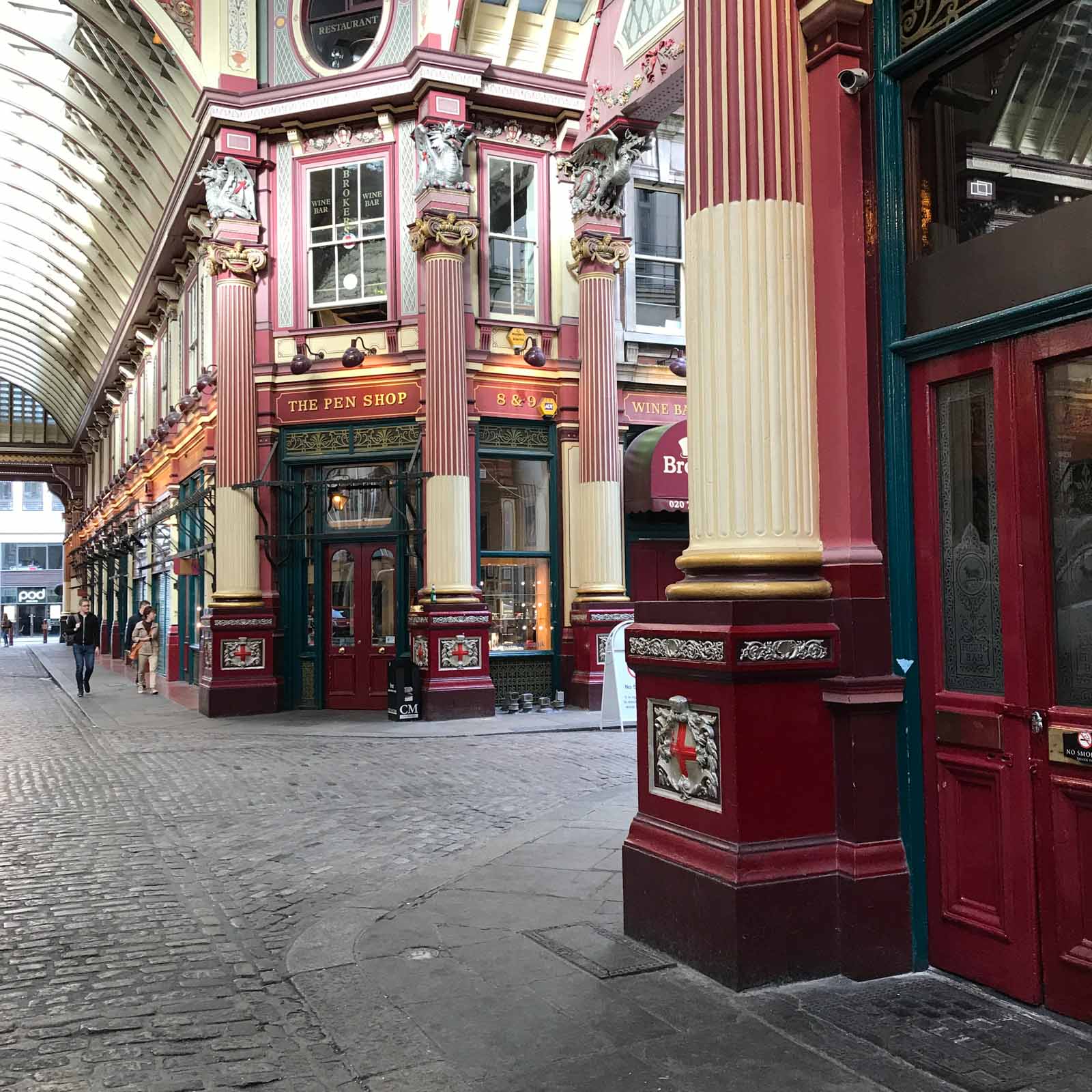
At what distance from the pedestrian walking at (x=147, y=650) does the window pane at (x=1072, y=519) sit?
19748 mm

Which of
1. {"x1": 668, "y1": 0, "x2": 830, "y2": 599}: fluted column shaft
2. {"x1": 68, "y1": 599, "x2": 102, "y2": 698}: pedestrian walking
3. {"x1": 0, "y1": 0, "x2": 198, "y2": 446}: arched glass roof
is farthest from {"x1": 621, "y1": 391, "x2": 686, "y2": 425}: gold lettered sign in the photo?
{"x1": 668, "y1": 0, "x2": 830, "y2": 599}: fluted column shaft

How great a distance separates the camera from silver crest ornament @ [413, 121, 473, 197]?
16344 mm

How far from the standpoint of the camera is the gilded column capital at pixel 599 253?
1703cm

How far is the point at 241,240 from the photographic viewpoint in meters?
17.5

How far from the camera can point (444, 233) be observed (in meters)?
16.1

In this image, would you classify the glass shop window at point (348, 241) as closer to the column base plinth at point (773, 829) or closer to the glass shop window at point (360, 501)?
the glass shop window at point (360, 501)

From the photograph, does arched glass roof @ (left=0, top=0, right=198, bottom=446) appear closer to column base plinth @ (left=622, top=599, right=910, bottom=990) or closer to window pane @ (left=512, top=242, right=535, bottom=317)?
window pane @ (left=512, top=242, right=535, bottom=317)

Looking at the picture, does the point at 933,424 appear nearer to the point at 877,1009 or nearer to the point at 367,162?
the point at 877,1009

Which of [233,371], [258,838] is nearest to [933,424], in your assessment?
[258,838]

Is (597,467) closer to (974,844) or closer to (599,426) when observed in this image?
(599,426)

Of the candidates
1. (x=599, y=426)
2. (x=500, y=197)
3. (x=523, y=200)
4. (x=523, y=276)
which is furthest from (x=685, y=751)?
(x=523, y=200)

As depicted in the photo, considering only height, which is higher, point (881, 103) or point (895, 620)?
point (881, 103)

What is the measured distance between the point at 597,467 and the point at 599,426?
62 cm

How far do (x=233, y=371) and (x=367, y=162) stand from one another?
387 cm
